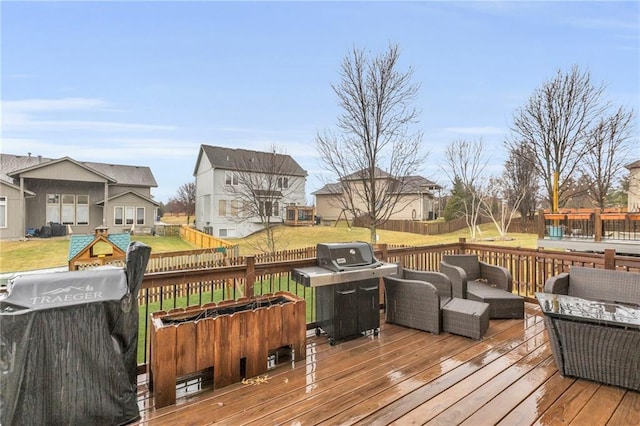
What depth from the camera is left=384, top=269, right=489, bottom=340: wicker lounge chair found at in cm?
340

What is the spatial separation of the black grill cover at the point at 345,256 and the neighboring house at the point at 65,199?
18977 mm

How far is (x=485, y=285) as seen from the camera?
A: 4551 millimetres

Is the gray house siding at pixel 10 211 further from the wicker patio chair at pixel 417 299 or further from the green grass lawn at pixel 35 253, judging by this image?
the wicker patio chair at pixel 417 299

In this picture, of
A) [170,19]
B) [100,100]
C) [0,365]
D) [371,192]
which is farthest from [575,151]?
[100,100]

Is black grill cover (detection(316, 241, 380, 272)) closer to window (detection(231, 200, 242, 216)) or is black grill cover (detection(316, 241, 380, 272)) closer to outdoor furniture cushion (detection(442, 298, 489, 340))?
outdoor furniture cushion (detection(442, 298, 489, 340))

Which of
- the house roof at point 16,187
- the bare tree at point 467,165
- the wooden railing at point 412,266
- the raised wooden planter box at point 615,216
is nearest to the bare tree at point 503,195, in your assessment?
the bare tree at point 467,165

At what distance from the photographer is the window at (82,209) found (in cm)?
1873

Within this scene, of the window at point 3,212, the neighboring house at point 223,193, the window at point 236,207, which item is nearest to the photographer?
the window at point 3,212

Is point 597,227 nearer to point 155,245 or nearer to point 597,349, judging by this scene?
point 597,349

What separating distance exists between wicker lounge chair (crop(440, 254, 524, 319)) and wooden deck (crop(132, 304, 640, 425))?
2.75 feet

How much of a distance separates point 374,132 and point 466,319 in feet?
19.5

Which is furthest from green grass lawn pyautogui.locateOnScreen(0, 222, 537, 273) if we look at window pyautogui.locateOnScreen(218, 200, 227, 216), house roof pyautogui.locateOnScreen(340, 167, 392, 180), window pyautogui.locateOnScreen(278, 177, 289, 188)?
house roof pyautogui.locateOnScreen(340, 167, 392, 180)

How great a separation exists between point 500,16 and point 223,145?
1883 centimetres

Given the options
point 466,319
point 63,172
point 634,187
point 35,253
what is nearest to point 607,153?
point 634,187
